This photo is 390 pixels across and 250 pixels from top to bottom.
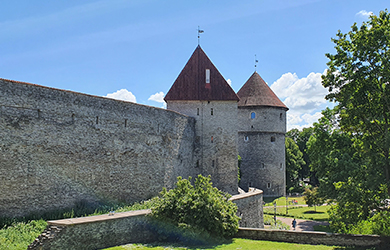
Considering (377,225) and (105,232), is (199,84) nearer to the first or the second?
(105,232)

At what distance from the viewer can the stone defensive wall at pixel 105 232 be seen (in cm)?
1276

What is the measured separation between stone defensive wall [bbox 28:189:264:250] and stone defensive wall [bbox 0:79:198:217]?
2.46 meters

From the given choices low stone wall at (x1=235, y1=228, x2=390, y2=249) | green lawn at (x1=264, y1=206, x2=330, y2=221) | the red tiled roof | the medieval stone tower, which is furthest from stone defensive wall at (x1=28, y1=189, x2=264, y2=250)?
green lawn at (x1=264, y1=206, x2=330, y2=221)

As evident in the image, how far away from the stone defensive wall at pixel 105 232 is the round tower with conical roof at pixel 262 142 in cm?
2570

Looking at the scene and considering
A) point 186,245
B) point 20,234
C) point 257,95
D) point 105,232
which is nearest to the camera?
point 20,234

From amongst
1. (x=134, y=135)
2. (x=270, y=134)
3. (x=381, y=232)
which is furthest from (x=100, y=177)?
(x=270, y=134)

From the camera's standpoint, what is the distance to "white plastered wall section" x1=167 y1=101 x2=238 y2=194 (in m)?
26.0

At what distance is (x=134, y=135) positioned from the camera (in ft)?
65.7

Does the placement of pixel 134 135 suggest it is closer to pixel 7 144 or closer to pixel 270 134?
pixel 7 144

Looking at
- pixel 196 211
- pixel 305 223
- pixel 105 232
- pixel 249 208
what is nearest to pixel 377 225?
pixel 196 211

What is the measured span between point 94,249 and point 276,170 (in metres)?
29.9

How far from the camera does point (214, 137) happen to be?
26.0 metres

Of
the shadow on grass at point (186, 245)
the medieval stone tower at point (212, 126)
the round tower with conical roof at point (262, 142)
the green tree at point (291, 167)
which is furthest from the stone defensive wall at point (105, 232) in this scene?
the green tree at point (291, 167)

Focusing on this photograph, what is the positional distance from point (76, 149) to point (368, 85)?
43.7 feet
